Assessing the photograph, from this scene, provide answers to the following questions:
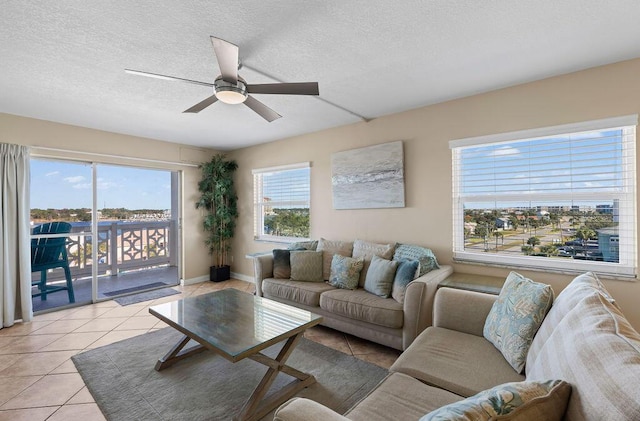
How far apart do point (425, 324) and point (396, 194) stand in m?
1.55

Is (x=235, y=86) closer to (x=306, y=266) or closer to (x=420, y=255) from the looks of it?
(x=306, y=266)

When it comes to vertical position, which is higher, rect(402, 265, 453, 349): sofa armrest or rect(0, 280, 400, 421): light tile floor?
rect(402, 265, 453, 349): sofa armrest

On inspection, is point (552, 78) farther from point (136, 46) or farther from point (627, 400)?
point (136, 46)

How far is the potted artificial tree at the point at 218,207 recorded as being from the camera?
5.16 m

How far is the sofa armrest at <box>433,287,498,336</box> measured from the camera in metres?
1.94

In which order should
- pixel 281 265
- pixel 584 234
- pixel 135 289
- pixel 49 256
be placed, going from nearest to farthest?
1. pixel 584 234
2. pixel 281 265
3. pixel 49 256
4. pixel 135 289

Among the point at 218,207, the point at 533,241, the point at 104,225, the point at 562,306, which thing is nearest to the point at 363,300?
the point at 562,306

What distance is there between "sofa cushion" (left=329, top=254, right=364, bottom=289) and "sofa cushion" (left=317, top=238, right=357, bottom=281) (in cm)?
21

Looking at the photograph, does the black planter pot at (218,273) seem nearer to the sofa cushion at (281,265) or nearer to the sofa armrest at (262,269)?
the sofa armrest at (262,269)

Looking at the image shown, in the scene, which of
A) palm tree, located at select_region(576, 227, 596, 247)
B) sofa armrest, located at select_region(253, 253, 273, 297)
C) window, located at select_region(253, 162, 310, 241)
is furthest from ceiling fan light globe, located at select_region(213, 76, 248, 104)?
palm tree, located at select_region(576, 227, 596, 247)

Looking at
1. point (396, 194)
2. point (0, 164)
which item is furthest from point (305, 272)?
point (0, 164)

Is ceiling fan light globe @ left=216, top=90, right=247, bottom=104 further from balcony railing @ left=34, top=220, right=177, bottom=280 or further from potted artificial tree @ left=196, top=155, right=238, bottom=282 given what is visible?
balcony railing @ left=34, top=220, right=177, bottom=280

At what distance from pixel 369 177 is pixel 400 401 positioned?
A: 108 inches

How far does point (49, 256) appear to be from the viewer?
378 cm
